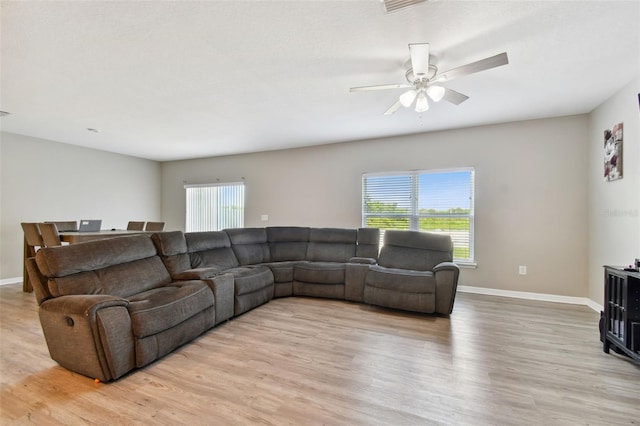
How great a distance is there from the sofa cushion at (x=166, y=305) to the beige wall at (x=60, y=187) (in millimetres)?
4121

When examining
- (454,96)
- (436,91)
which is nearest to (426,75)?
(436,91)

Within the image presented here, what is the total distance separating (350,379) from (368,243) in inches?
102

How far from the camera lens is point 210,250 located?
151 inches

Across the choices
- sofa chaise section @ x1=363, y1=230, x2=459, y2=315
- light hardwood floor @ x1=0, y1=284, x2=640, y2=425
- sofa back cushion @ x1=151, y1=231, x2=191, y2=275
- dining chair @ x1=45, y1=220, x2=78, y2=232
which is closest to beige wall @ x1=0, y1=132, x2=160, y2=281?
dining chair @ x1=45, y1=220, x2=78, y2=232

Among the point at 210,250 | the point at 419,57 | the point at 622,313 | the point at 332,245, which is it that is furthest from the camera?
the point at 332,245

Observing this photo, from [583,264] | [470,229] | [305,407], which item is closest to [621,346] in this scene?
[583,264]

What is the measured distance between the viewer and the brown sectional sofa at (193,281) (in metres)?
2.05

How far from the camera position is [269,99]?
3.33 m

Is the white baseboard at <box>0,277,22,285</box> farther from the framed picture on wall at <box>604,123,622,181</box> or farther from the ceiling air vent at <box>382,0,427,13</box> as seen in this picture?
the framed picture on wall at <box>604,123,622,181</box>

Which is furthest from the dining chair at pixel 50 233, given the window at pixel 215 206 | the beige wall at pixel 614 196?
the beige wall at pixel 614 196

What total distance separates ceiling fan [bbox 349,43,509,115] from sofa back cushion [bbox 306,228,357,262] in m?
2.28

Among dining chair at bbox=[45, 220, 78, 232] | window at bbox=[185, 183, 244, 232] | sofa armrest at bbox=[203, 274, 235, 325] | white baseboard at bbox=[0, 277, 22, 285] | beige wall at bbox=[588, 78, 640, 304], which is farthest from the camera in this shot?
window at bbox=[185, 183, 244, 232]

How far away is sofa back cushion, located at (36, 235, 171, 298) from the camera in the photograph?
87.0 inches

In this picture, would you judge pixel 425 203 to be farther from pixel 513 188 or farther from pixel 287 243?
pixel 287 243
